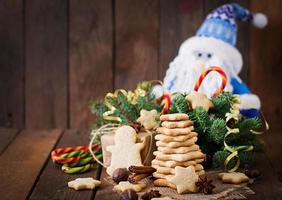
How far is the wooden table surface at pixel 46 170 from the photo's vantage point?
4.28ft

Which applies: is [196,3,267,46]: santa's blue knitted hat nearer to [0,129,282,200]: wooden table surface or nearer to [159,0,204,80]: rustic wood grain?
[159,0,204,80]: rustic wood grain

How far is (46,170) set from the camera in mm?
1537

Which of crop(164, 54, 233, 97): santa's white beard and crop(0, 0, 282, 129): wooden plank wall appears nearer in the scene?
crop(164, 54, 233, 97): santa's white beard

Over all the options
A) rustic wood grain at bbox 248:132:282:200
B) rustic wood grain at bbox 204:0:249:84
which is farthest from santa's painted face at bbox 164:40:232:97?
rustic wood grain at bbox 204:0:249:84

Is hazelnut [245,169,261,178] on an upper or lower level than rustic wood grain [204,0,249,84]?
lower

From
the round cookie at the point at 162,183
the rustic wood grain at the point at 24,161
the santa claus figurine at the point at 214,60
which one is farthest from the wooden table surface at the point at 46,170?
the santa claus figurine at the point at 214,60

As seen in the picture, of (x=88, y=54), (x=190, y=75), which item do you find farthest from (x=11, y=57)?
(x=190, y=75)

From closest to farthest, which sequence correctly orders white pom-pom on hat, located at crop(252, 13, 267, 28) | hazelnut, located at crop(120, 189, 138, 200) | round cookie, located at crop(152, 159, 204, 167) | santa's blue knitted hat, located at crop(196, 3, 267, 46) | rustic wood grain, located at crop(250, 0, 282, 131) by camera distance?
hazelnut, located at crop(120, 189, 138, 200) → round cookie, located at crop(152, 159, 204, 167) → santa's blue knitted hat, located at crop(196, 3, 267, 46) → white pom-pom on hat, located at crop(252, 13, 267, 28) → rustic wood grain, located at crop(250, 0, 282, 131)

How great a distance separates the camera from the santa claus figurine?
1.90m

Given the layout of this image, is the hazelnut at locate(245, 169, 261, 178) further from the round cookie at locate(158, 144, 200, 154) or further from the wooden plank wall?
the wooden plank wall

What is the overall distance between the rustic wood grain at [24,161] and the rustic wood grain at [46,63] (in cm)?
24

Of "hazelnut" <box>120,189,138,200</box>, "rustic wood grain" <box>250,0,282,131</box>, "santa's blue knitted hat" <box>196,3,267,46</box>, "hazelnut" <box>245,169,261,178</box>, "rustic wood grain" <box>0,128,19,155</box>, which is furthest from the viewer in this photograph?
"rustic wood grain" <box>250,0,282,131</box>

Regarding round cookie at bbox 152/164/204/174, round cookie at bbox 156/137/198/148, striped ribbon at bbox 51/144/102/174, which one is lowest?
striped ribbon at bbox 51/144/102/174

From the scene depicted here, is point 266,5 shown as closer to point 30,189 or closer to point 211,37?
point 211,37
